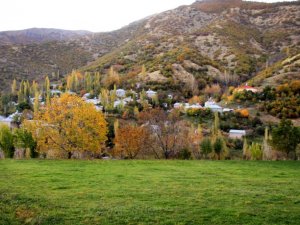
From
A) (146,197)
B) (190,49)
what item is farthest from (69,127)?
(190,49)

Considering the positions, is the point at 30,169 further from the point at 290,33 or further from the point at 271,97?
the point at 290,33

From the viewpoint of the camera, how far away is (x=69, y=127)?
2653 centimetres

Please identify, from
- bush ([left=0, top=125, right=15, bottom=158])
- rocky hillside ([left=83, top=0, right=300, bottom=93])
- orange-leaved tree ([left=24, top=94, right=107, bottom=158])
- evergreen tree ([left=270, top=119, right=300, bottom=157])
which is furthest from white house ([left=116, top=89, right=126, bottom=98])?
evergreen tree ([left=270, top=119, right=300, bottom=157])

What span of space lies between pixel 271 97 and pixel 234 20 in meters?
72.4

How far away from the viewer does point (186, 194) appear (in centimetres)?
1246

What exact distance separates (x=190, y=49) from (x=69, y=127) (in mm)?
82452

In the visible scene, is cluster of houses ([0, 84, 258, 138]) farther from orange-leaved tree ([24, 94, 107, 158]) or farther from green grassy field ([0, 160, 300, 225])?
green grassy field ([0, 160, 300, 225])

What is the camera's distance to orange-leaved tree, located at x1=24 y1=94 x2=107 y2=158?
26562 mm

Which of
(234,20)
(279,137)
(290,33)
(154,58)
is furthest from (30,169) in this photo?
(234,20)

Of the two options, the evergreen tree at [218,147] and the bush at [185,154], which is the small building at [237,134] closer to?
the evergreen tree at [218,147]

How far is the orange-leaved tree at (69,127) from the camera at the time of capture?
2656cm

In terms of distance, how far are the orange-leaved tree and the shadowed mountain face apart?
55.1 m

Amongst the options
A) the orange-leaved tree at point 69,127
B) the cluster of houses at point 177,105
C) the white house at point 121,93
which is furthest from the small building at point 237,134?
the white house at point 121,93

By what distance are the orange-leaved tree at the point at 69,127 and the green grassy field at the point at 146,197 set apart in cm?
875
